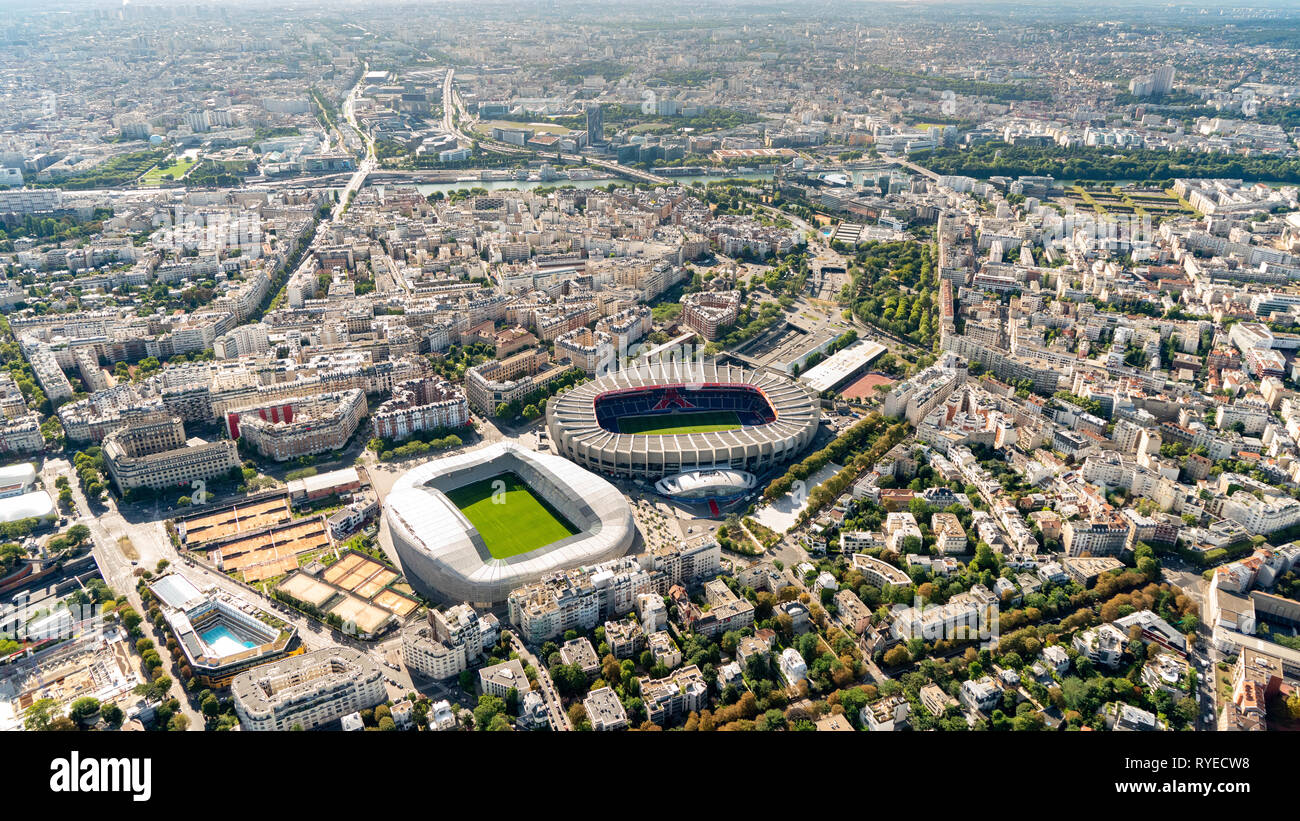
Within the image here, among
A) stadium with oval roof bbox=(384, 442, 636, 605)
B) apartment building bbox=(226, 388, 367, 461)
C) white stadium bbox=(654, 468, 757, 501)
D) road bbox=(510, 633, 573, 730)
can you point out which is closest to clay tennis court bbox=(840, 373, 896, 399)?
white stadium bbox=(654, 468, 757, 501)

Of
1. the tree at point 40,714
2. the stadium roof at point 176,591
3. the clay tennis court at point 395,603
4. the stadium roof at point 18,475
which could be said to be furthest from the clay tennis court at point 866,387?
the stadium roof at point 18,475

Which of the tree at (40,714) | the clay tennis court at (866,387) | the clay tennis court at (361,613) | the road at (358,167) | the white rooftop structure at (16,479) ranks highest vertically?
the road at (358,167)

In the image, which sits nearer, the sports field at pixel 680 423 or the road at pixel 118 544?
the road at pixel 118 544

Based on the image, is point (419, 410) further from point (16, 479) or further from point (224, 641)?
point (16, 479)

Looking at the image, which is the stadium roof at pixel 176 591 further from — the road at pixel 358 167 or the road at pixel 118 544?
the road at pixel 358 167

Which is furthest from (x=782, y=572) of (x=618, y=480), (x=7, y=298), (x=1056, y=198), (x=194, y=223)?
(x=1056, y=198)

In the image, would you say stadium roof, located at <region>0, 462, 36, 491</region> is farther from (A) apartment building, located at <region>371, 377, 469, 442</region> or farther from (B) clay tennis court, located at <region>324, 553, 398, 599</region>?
(B) clay tennis court, located at <region>324, 553, 398, 599</region>
